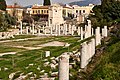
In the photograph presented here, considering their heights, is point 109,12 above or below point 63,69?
above

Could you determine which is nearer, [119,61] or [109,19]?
[119,61]

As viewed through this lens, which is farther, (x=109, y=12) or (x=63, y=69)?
(x=109, y=12)

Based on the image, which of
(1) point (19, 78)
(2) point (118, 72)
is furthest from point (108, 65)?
(1) point (19, 78)

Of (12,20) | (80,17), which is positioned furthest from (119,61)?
(80,17)

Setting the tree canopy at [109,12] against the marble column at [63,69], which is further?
the tree canopy at [109,12]

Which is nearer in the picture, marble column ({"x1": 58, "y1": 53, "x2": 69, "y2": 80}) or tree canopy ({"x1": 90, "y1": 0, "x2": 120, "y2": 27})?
marble column ({"x1": 58, "y1": 53, "x2": 69, "y2": 80})

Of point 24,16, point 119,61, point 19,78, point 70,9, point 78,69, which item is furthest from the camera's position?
point 70,9

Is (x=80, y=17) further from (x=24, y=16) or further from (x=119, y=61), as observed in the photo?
(x=119, y=61)

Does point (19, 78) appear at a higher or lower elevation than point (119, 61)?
lower

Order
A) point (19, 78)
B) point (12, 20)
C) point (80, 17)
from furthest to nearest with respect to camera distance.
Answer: point (80, 17) < point (12, 20) < point (19, 78)

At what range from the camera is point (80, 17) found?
347 feet

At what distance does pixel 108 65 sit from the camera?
12.9 m

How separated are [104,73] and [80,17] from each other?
9401 centimetres

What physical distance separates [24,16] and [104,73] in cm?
10502
